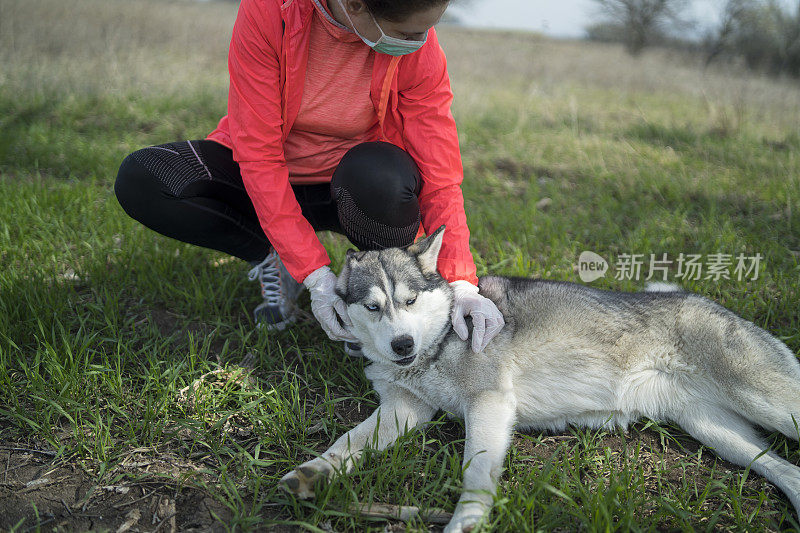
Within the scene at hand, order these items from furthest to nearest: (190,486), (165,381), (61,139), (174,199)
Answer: (61,139) → (174,199) → (165,381) → (190,486)

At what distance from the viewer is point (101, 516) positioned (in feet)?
6.08

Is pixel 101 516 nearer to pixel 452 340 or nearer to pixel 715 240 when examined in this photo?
pixel 452 340

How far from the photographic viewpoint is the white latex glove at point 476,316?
2.32 metres

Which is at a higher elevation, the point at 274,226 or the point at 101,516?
the point at 274,226

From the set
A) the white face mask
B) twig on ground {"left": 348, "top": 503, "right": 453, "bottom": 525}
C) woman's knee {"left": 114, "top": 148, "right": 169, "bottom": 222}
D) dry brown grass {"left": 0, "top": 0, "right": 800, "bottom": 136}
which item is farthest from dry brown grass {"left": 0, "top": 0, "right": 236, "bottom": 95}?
twig on ground {"left": 348, "top": 503, "right": 453, "bottom": 525}

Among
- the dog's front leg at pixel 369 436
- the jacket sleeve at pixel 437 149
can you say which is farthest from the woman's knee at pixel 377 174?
the dog's front leg at pixel 369 436

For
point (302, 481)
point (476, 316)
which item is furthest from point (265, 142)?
point (302, 481)

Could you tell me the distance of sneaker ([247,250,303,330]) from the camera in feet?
9.85

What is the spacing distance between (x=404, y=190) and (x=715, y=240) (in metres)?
2.64

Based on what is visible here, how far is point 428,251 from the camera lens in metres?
2.46

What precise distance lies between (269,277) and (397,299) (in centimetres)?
110

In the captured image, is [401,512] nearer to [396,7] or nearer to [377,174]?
[377,174]

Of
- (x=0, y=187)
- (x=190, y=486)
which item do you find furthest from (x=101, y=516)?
(x=0, y=187)

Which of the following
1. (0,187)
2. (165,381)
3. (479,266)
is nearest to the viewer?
(165,381)
